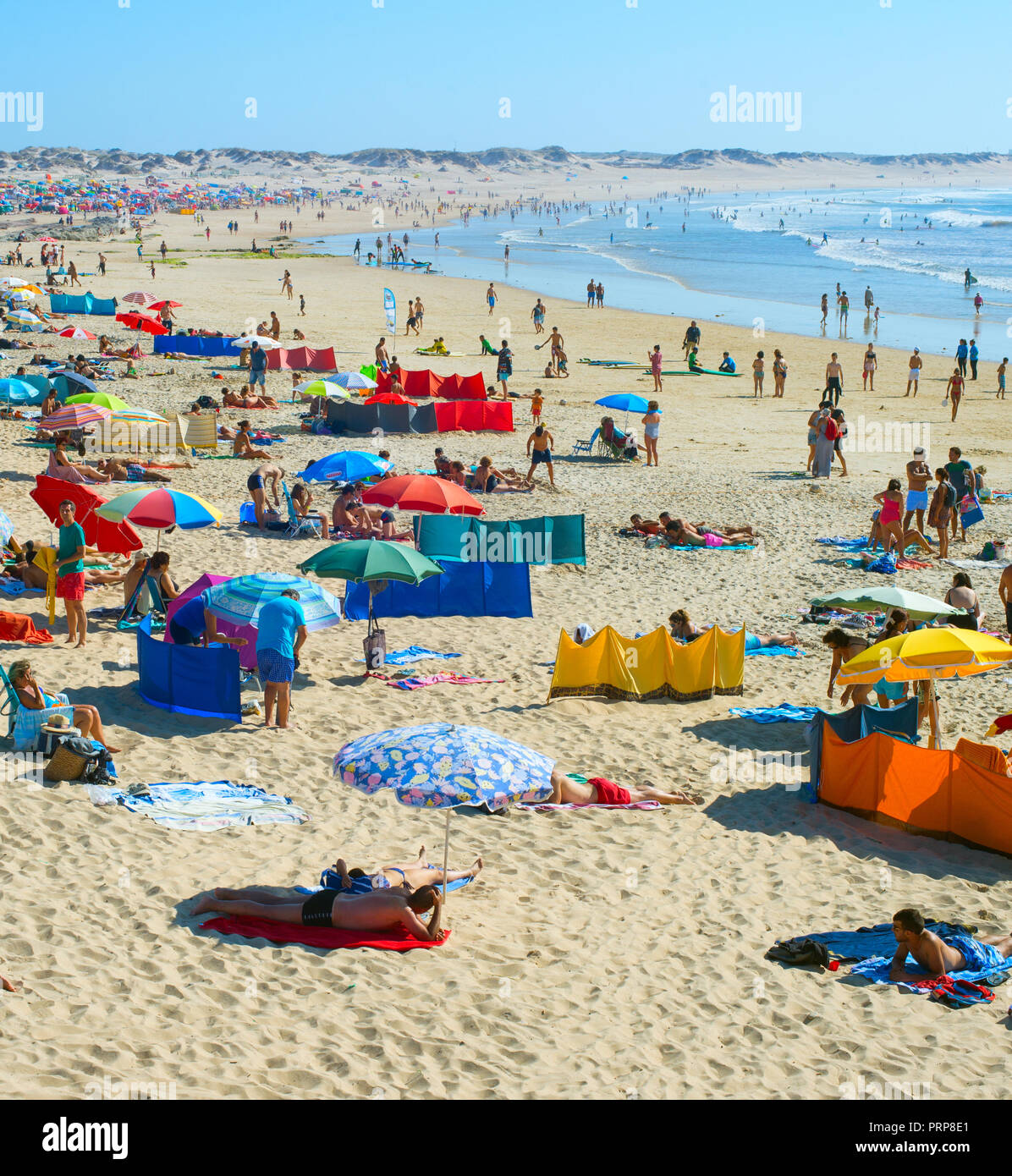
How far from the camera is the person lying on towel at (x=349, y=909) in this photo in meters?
7.02

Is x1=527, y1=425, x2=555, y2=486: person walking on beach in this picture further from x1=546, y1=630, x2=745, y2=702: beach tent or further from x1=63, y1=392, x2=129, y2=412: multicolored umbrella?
x1=546, y1=630, x2=745, y2=702: beach tent

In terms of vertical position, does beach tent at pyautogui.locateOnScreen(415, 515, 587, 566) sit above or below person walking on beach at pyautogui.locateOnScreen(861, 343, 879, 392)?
below

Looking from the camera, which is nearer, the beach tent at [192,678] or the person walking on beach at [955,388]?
the beach tent at [192,678]

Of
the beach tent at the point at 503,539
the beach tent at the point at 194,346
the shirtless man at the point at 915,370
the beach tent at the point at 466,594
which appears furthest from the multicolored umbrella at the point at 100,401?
the shirtless man at the point at 915,370

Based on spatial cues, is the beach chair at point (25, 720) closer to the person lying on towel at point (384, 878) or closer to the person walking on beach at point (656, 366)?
the person lying on towel at point (384, 878)

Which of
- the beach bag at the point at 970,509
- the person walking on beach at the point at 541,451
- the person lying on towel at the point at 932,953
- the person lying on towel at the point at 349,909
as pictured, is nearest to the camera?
the person lying on towel at the point at 932,953

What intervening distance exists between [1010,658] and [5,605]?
32.3 feet

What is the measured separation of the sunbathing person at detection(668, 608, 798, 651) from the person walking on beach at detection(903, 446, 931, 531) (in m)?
4.71

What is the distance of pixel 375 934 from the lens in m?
7.07

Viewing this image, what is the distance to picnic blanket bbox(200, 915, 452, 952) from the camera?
6922 millimetres

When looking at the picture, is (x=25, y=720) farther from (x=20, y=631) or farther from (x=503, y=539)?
(x=503, y=539)

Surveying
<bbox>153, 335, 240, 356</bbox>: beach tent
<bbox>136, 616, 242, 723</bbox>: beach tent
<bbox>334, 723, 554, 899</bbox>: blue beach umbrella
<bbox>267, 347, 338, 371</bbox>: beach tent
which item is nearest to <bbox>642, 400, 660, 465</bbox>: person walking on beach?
<bbox>267, 347, 338, 371</bbox>: beach tent

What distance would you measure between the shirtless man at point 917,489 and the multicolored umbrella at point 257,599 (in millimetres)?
9484

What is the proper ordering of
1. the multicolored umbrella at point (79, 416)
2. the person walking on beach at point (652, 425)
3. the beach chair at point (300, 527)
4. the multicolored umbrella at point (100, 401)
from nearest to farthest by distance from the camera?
the beach chair at point (300, 527)
the multicolored umbrella at point (79, 416)
the multicolored umbrella at point (100, 401)
the person walking on beach at point (652, 425)
